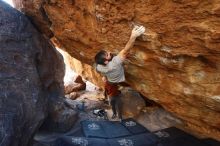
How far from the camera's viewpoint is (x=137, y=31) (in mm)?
4051

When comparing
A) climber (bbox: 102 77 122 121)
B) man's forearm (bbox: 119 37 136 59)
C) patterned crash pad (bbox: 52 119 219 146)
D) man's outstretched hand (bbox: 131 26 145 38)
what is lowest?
patterned crash pad (bbox: 52 119 219 146)

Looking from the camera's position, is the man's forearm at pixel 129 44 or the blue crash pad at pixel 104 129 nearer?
the man's forearm at pixel 129 44

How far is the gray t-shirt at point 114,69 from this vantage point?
4.72 m

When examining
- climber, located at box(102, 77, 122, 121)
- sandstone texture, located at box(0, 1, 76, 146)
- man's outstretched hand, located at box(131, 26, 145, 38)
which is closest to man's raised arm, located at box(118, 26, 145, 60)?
man's outstretched hand, located at box(131, 26, 145, 38)

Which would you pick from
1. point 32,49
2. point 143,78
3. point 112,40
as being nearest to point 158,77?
point 143,78

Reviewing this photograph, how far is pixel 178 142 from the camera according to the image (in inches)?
213

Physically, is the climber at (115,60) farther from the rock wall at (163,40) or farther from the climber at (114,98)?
the climber at (114,98)

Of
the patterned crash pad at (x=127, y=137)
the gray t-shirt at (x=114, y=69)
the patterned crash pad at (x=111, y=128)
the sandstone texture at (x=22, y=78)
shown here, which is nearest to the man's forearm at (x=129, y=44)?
the gray t-shirt at (x=114, y=69)

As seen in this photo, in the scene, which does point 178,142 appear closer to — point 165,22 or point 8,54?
point 165,22

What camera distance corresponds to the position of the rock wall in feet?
11.6

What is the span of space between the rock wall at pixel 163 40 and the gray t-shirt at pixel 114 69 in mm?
Result: 162

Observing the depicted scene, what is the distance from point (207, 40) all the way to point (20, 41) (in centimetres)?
303

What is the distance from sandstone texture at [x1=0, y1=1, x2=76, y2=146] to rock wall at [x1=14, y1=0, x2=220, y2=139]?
47cm

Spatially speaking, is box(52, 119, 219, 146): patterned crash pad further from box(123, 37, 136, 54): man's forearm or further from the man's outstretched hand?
the man's outstretched hand
